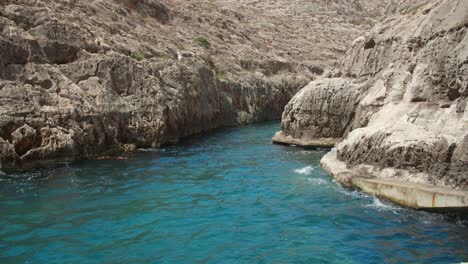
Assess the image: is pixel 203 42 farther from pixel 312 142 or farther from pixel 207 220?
pixel 207 220

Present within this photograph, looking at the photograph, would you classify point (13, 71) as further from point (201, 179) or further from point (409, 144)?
point (409, 144)

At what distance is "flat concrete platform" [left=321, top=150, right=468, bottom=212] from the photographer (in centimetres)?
1441

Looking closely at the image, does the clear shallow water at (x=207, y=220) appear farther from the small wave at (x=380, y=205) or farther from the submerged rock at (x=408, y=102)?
the submerged rock at (x=408, y=102)

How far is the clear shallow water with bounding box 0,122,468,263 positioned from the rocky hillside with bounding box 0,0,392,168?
2806 mm

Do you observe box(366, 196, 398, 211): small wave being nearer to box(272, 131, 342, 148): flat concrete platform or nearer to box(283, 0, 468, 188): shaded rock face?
box(283, 0, 468, 188): shaded rock face

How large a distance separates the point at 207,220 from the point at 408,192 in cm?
664

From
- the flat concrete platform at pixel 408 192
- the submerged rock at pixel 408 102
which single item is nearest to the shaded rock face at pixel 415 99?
the submerged rock at pixel 408 102

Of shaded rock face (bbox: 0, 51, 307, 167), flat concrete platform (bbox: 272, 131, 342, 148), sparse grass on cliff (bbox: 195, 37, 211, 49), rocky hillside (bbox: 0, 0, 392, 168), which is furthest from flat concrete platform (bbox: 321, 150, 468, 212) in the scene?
sparse grass on cliff (bbox: 195, 37, 211, 49)

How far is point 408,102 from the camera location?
20.4 meters

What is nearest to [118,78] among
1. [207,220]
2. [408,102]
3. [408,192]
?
[207,220]

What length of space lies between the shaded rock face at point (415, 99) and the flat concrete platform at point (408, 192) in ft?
1.54

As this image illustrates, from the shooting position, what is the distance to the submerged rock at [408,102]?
16.3 meters

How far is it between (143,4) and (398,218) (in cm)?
4949

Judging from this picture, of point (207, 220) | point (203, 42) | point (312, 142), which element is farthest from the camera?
point (203, 42)
